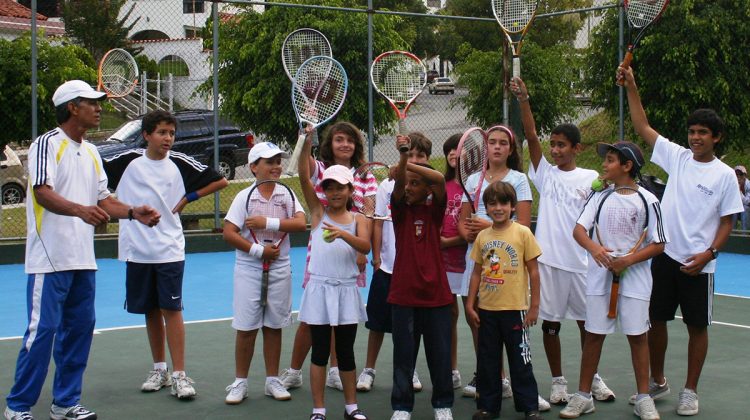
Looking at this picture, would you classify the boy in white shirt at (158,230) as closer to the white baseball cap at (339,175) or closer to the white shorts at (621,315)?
the white baseball cap at (339,175)

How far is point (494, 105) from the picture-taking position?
13.4 meters

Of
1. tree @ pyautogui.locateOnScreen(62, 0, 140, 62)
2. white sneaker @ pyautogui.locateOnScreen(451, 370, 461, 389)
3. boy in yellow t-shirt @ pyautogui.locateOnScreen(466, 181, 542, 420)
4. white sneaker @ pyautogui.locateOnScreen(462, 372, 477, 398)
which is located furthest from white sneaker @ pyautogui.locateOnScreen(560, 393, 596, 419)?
tree @ pyautogui.locateOnScreen(62, 0, 140, 62)

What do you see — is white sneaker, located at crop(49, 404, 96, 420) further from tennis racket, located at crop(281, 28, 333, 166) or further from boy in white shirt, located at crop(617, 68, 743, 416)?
tennis racket, located at crop(281, 28, 333, 166)

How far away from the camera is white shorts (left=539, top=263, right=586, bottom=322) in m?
5.56

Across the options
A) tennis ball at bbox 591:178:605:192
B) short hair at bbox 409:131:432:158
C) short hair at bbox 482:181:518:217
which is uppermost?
short hair at bbox 409:131:432:158

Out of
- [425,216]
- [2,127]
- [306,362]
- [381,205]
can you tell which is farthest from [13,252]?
[425,216]

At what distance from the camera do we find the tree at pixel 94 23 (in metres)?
31.6

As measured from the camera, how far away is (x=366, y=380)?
5.90 meters

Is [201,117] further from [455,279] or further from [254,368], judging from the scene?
[455,279]

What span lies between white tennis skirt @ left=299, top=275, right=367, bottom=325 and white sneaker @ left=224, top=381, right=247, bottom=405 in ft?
2.22

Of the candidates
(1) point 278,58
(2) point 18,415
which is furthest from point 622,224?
(1) point 278,58

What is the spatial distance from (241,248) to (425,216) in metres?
1.15

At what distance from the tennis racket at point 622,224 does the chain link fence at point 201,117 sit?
577 centimetres

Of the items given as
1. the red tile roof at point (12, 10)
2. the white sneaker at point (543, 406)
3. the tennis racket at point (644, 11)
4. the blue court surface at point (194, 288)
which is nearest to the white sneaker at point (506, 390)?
the white sneaker at point (543, 406)
